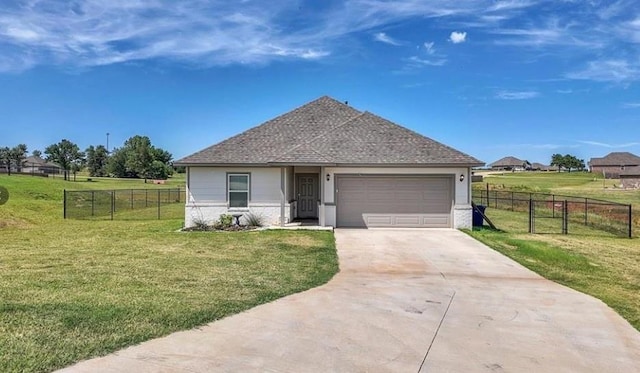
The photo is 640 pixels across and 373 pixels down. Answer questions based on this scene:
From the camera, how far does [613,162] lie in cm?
10275

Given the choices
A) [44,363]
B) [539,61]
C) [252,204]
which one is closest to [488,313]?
[44,363]

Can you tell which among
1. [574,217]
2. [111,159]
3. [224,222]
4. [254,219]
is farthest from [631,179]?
[111,159]

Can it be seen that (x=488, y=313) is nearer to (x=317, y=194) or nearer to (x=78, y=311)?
(x=78, y=311)

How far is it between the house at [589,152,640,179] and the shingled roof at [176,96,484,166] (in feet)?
322

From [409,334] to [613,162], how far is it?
119 meters

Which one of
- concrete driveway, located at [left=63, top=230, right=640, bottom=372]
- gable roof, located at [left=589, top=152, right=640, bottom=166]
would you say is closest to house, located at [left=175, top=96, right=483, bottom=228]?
concrete driveway, located at [left=63, top=230, right=640, bottom=372]

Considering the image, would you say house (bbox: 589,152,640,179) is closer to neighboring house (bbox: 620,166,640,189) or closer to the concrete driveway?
neighboring house (bbox: 620,166,640,189)

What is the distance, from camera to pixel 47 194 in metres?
34.3

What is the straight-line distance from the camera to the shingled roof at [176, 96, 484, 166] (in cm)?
1689

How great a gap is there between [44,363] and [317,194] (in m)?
15.9

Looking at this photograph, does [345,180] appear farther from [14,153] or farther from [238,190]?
[14,153]

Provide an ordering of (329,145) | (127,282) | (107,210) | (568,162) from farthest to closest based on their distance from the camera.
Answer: (568,162) < (107,210) < (329,145) < (127,282)

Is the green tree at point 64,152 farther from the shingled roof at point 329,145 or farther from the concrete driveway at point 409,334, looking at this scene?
the concrete driveway at point 409,334

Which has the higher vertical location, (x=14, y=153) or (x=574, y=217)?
(x=14, y=153)
